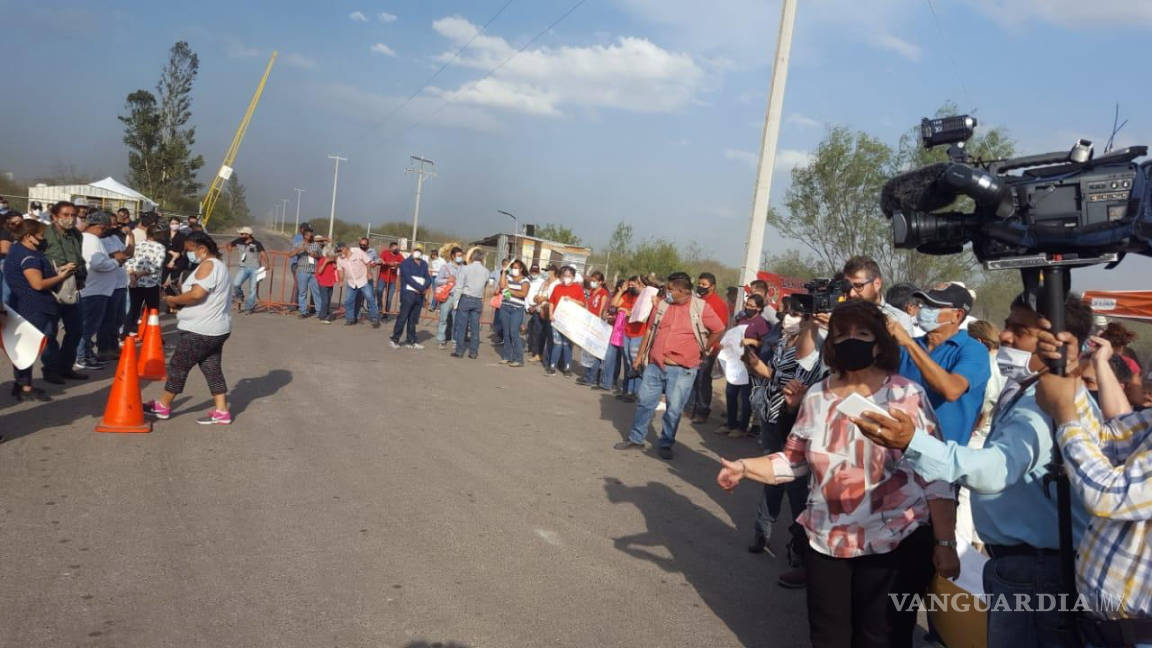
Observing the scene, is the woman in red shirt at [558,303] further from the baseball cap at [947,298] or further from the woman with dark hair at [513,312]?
the baseball cap at [947,298]

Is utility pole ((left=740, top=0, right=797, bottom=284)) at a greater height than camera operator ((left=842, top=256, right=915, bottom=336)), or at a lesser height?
greater

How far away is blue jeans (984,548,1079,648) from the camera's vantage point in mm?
2861

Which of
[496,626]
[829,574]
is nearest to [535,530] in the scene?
[496,626]

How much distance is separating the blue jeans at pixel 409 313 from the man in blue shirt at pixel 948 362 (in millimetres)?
10973

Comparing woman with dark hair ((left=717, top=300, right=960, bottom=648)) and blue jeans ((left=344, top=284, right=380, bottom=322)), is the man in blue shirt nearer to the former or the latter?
woman with dark hair ((left=717, top=300, right=960, bottom=648))

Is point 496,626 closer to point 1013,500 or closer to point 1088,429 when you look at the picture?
point 1013,500

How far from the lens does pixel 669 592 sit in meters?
4.87

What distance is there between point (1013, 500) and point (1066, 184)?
119 centimetres

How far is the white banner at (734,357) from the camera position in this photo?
9.45 m

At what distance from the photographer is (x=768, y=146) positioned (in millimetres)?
12867

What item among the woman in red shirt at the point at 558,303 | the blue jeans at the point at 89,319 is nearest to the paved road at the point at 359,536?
the blue jeans at the point at 89,319

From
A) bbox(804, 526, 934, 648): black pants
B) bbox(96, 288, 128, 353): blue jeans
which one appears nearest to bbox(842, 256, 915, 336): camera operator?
bbox(804, 526, 934, 648): black pants

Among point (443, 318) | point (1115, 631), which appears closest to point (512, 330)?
point (443, 318)

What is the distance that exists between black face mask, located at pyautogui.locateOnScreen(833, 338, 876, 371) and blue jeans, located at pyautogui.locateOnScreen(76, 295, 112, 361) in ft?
29.6
